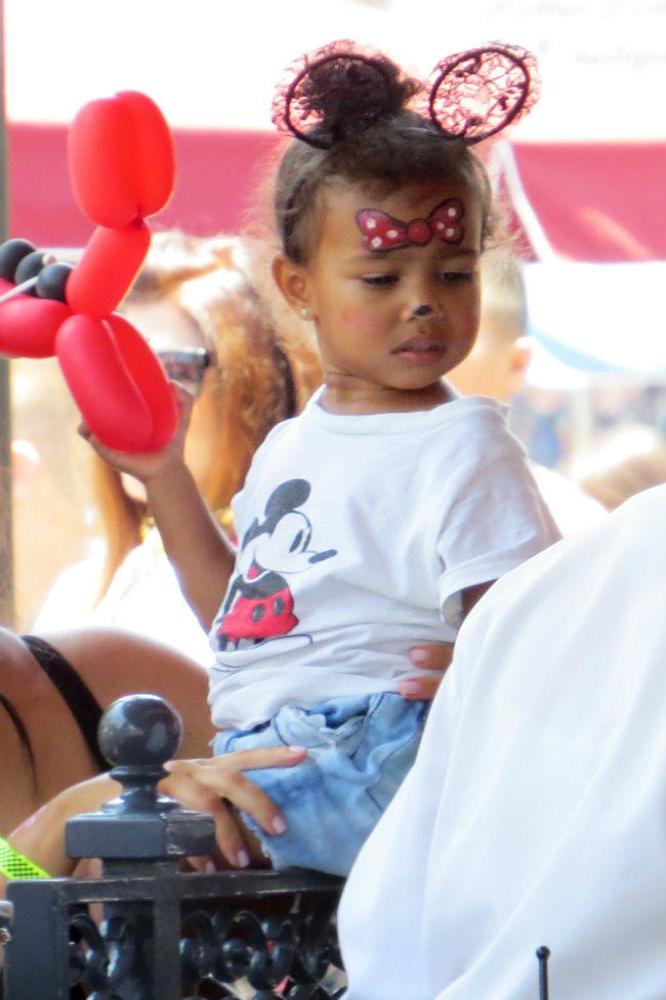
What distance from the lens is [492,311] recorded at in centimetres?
501

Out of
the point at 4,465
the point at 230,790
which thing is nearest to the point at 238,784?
the point at 230,790

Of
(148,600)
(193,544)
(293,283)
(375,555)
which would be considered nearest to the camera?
(375,555)

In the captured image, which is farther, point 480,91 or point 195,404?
point 195,404

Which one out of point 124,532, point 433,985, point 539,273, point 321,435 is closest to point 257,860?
point 321,435

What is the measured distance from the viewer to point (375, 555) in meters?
2.38

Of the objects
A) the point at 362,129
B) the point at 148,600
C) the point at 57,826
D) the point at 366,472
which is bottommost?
the point at 148,600

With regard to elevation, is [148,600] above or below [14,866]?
below

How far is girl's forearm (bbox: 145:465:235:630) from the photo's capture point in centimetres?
284

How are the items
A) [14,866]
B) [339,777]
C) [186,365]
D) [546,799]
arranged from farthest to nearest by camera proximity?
[186,365], [339,777], [14,866], [546,799]

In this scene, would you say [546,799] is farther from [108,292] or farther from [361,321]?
[108,292]

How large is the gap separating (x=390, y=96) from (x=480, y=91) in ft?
0.43

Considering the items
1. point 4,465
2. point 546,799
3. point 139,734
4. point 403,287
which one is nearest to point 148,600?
point 4,465

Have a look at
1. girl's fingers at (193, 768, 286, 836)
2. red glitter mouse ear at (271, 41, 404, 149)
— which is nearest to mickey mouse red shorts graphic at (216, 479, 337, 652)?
girl's fingers at (193, 768, 286, 836)

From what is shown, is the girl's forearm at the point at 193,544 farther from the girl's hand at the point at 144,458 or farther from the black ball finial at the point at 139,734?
the black ball finial at the point at 139,734
